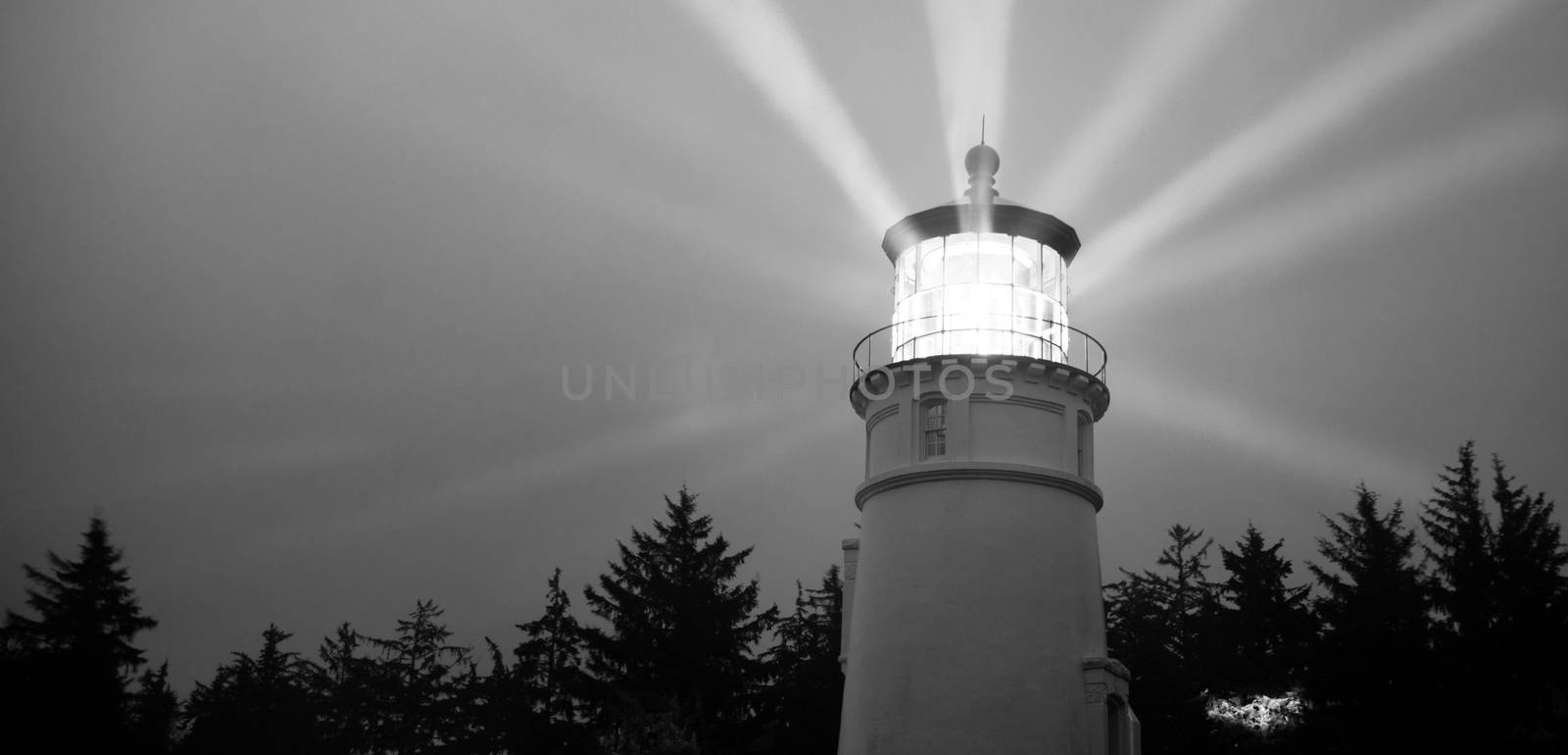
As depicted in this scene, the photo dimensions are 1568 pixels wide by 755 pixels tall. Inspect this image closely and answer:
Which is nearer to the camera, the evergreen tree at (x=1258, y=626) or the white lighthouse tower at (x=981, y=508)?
the white lighthouse tower at (x=981, y=508)

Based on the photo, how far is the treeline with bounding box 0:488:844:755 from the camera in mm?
34094

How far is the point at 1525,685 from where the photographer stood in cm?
3030

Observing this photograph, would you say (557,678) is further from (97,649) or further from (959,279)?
(959,279)

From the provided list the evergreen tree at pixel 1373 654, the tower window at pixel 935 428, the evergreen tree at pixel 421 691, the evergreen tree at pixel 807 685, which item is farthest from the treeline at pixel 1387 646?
the evergreen tree at pixel 421 691

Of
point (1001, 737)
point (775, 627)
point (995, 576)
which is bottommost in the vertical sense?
point (1001, 737)

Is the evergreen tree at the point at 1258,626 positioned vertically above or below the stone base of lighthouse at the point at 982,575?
above

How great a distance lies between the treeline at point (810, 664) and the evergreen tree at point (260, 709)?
12cm

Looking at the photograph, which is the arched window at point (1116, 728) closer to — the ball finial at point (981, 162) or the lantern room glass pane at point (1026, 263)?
the lantern room glass pane at point (1026, 263)

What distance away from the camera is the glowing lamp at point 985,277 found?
77.3 feet

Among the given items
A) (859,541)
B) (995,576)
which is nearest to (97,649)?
(859,541)

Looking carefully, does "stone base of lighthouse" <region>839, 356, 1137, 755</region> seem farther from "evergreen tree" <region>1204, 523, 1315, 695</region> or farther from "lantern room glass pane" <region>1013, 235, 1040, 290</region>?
"evergreen tree" <region>1204, 523, 1315, 695</region>

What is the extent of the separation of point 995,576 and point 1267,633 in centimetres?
1782

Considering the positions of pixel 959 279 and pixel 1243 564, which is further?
pixel 1243 564

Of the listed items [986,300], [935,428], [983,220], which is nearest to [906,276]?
[986,300]
